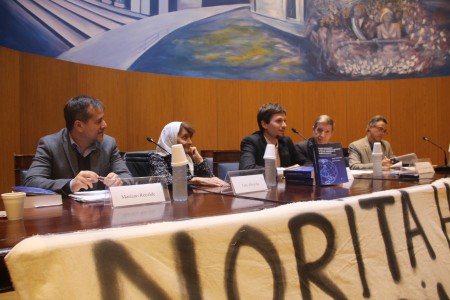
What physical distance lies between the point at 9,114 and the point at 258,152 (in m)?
2.31

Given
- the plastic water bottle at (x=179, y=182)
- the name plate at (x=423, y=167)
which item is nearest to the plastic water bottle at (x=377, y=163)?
the name plate at (x=423, y=167)

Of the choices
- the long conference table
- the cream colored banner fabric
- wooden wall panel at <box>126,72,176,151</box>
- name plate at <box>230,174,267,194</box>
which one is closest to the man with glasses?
name plate at <box>230,174,267,194</box>

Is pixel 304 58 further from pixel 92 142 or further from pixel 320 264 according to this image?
pixel 320 264

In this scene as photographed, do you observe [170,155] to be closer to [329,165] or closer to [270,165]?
[270,165]

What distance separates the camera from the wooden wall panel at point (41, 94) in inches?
148

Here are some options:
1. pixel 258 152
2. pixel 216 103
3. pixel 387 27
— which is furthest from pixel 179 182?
pixel 387 27

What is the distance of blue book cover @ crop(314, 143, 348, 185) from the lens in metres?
1.83

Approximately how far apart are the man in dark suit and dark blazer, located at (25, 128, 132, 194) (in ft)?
2.79

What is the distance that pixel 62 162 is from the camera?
2.02 meters

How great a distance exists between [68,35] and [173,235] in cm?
446

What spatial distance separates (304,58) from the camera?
6234 millimetres

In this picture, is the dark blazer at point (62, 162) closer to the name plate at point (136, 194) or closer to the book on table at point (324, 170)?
the name plate at point (136, 194)

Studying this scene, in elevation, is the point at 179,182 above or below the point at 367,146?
below

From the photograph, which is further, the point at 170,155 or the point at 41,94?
the point at 41,94
